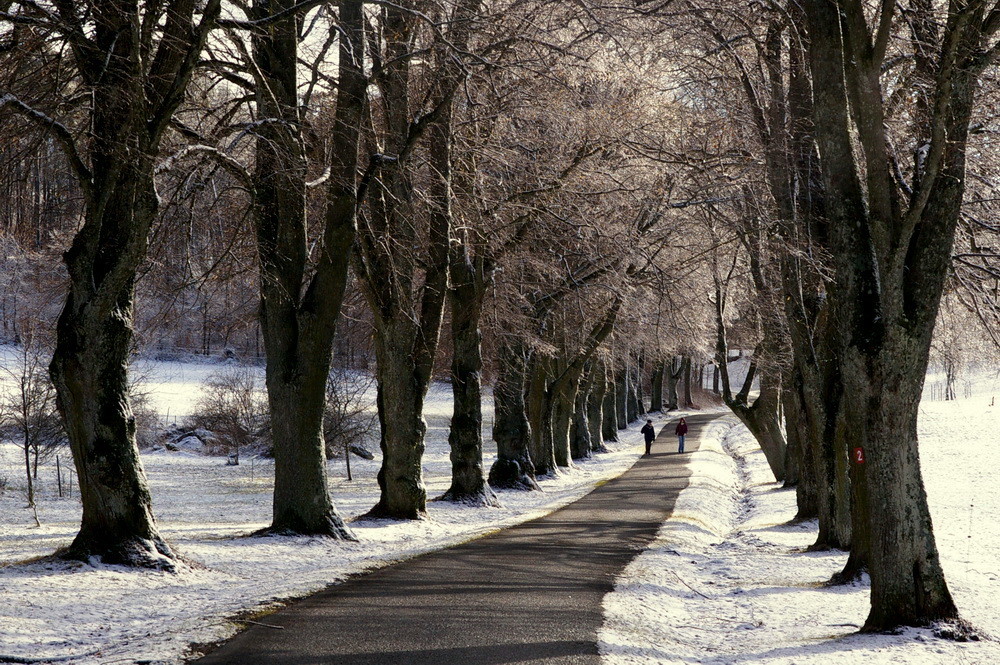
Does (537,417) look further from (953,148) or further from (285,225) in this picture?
(953,148)

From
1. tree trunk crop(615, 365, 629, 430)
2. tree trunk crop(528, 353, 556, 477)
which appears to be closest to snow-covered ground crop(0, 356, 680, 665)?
tree trunk crop(528, 353, 556, 477)

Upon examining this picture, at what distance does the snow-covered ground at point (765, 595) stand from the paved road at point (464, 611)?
381mm

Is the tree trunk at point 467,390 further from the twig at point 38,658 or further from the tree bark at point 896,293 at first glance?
the twig at point 38,658

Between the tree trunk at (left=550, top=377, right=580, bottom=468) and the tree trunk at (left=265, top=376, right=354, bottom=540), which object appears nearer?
the tree trunk at (left=265, top=376, right=354, bottom=540)

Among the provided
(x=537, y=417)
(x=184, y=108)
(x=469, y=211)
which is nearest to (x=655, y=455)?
(x=537, y=417)

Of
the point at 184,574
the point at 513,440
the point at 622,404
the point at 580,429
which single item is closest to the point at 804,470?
the point at 513,440

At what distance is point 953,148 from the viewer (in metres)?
7.70

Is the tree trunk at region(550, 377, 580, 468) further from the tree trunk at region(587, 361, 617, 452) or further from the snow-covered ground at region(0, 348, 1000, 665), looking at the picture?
the tree trunk at region(587, 361, 617, 452)

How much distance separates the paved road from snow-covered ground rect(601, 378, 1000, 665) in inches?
15.0

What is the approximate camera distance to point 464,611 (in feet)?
26.2

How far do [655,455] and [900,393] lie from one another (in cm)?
3185

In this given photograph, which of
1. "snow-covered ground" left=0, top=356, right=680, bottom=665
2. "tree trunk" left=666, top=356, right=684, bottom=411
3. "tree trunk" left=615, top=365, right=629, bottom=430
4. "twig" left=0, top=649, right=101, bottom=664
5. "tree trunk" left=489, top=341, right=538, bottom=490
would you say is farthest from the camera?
"tree trunk" left=666, top=356, right=684, bottom=411

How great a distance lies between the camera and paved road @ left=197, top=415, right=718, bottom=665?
6.32m

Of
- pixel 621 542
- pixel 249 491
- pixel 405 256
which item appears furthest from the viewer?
pixel 249 491
